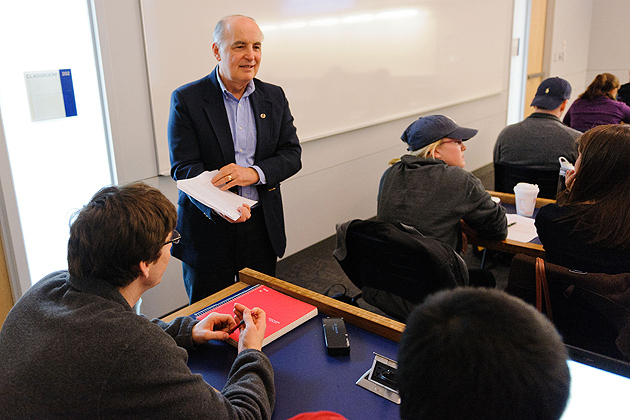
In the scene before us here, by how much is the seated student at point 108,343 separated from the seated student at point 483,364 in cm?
53

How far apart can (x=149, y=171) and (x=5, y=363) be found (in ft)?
6.42

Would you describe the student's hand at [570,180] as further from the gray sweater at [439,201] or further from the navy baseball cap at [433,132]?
the navy baseball cap at [433,132]

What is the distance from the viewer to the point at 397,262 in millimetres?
1917

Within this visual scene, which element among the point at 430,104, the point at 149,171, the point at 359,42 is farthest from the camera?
the point at 430,104

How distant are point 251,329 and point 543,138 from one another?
102 inches

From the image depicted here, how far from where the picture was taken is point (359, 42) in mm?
4023

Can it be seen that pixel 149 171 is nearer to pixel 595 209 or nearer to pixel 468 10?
pixel 595 209

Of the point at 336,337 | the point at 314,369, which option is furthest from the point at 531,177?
the point at 314,369

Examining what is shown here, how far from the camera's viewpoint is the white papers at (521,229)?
2283mm

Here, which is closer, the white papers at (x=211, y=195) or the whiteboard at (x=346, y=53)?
the white papers at (x=211, y=195)

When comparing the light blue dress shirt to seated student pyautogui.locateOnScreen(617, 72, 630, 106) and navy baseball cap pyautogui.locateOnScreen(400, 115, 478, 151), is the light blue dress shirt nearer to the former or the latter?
navy baseball cap pyautogui.locateOnScreen(400, 115, 478, 151)

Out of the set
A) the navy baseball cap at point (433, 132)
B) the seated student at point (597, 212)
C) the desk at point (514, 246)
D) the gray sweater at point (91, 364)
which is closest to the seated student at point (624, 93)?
the navy baseball cap at point (433, 132)

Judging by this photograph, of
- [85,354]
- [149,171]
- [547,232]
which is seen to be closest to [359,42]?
[149,171]

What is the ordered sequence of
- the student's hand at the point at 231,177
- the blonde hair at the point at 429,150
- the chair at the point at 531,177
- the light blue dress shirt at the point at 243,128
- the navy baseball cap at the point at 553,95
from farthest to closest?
the navy baseball cap at the point at 553,95 → the chair at the point at 531,177 → the blonde hair at the point at 429,150 → the light blue dress shirt at the point at 243,128 → the student's hand at the point at 231,177
